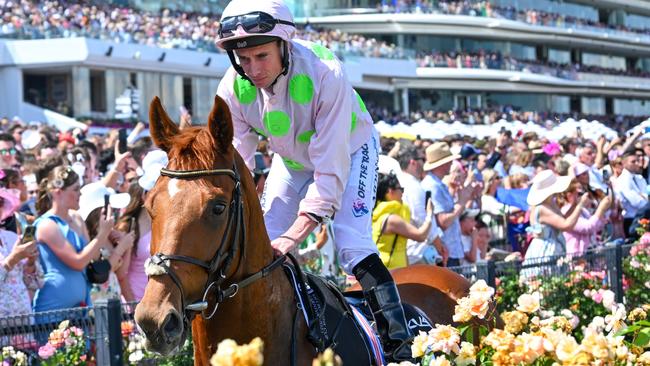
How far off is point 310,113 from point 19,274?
9.44 feet

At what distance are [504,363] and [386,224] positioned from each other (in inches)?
183

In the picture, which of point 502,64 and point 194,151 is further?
point 502,64

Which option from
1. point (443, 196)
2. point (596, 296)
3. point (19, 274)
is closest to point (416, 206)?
point (443, 196)

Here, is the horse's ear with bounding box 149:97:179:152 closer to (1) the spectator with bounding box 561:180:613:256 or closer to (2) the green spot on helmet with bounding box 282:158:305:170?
(2) the green spot on helmet with bounding box 282:158:305:170

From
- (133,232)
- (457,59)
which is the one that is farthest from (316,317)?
(457,59)

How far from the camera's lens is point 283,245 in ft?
13.8

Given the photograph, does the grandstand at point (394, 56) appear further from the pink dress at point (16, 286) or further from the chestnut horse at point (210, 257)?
the chestnut horse at point (210, 257)

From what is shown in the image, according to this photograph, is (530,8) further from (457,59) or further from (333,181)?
(333,181)

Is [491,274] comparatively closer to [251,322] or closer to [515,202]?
[251,322]

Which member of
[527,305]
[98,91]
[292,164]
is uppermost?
[292,164]

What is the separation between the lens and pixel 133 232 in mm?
7199

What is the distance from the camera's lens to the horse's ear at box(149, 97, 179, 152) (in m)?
3.95

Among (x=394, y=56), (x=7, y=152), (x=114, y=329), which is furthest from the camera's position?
(x=394, y=56)

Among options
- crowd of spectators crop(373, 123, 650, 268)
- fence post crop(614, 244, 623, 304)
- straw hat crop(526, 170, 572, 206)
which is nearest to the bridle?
crowd of spectators crop(373, 123, 650, 268)
